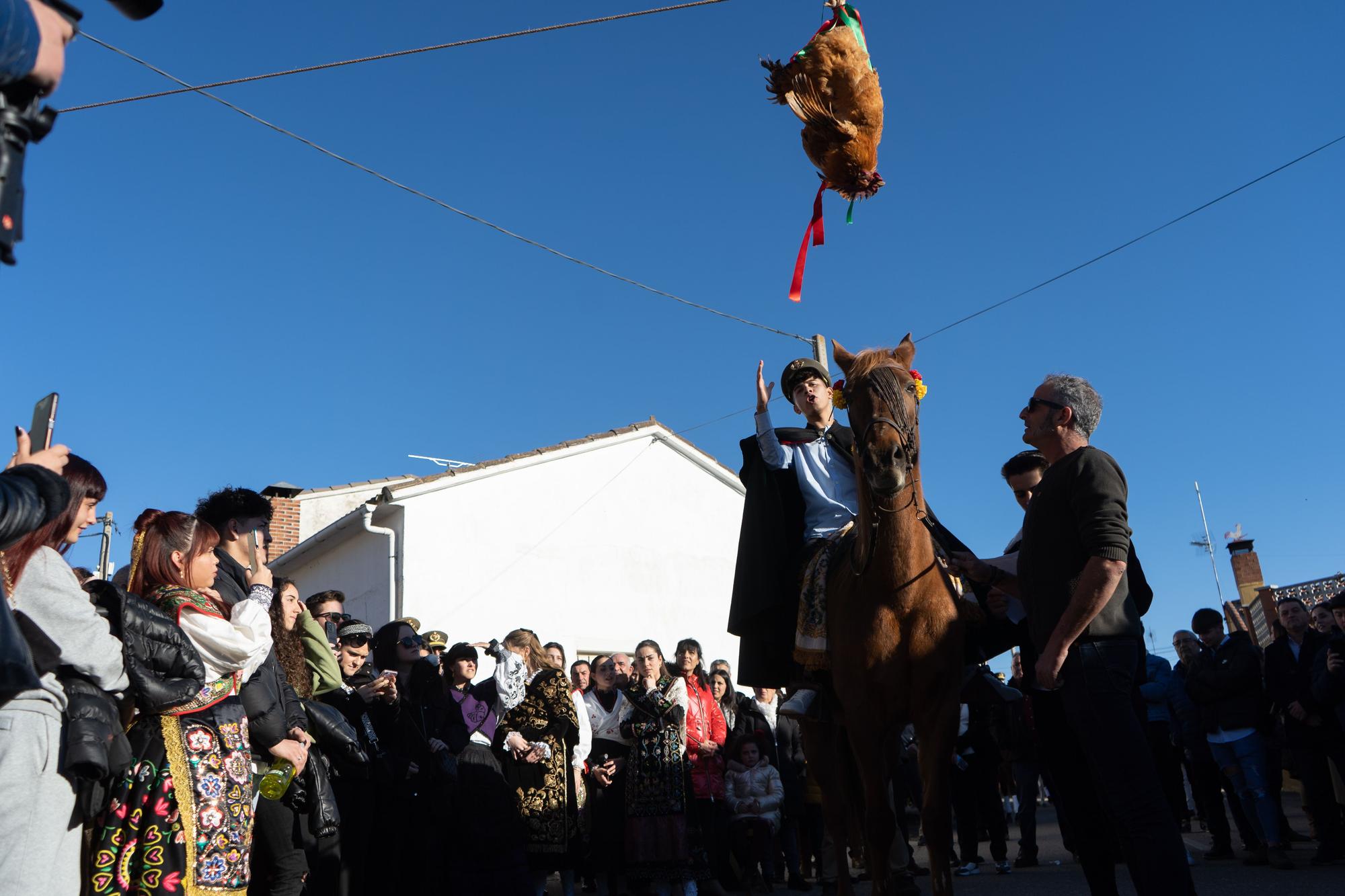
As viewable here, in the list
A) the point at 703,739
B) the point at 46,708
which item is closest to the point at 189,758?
the point at 46,708

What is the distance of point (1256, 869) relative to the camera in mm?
7734

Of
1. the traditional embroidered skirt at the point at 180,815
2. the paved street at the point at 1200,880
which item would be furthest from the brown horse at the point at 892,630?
the traditional embroidered skirt at the point at 180,815

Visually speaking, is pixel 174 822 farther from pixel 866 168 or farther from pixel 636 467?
pixel 636 467

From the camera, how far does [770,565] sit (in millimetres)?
6449

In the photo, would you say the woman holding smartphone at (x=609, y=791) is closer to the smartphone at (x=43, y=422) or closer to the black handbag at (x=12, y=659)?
the smartphone at (x=43, y=422)

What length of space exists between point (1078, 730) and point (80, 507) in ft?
12.7

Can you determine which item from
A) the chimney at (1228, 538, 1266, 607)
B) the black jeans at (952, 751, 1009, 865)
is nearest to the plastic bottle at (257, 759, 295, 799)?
the black jeans at (952, 751, 1009, 865)

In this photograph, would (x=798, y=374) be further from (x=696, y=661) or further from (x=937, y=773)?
(x=696, y=661)

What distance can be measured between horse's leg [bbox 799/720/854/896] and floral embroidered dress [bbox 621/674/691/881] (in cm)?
206

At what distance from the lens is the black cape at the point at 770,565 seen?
252 inches

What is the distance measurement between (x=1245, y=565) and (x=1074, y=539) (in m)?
29.7

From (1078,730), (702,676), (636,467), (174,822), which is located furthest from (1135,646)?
(636,467)

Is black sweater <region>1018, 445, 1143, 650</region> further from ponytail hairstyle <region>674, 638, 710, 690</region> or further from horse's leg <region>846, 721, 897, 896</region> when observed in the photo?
ponytail hairstyle <region>674, 638, 710, 690</region>

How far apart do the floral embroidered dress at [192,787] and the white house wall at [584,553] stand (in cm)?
1585
